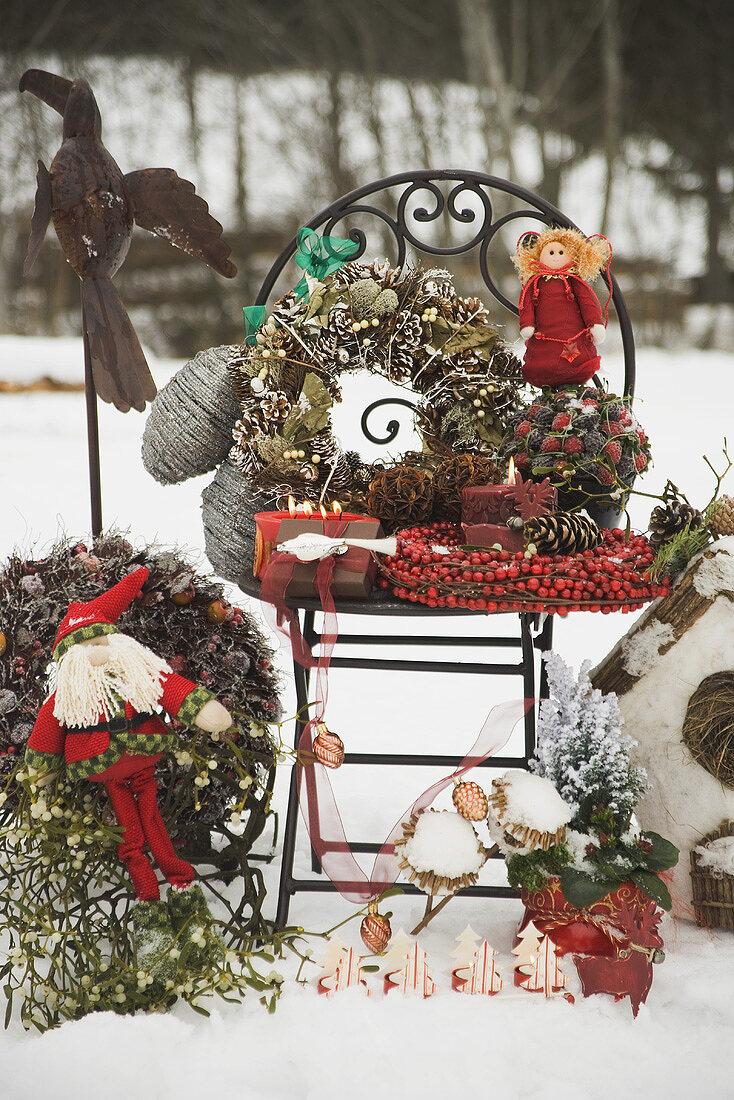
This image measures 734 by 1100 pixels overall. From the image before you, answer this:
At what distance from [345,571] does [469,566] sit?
8.1 inches

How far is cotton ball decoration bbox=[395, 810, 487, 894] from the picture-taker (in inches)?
57.4

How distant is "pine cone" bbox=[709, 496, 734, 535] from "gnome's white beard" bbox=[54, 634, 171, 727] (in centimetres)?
97

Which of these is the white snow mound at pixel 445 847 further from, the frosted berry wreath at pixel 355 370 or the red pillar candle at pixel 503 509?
the frosted berry wreath at pixel 355 370

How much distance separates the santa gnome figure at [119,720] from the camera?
54.9 inches

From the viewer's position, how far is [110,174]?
1.84 metres

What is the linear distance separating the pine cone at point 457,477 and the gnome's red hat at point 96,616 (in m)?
0.60

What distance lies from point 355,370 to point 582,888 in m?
1.08

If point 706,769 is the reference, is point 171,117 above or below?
above

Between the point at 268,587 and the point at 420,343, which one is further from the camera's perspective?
the point at 420,343

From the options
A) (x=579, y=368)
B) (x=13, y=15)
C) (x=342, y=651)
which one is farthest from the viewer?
(x=13, y=15)

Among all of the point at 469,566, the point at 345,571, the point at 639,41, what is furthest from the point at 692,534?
the point at 639,41

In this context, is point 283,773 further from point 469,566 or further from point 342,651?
point 469,566

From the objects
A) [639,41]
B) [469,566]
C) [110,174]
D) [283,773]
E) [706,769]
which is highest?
[639,41]

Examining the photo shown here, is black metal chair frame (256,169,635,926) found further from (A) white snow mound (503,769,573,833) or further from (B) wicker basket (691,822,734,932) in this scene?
(B) wicker basket (691,822,734,932)
